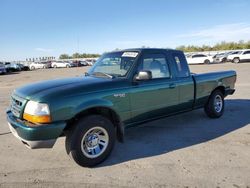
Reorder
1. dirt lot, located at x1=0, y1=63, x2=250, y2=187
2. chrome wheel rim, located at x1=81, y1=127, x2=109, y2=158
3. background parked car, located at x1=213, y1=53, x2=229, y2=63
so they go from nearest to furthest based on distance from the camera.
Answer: dirt lot, located at x1=0, y1=63, x2=250, y2=187 → chrome wheel rim, located at x1=81, y1=127, x2=109, y2=158 → background parked car, located at x1=213, y1=53, x2=229, y2=63

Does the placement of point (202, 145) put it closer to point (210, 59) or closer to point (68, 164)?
point (68, 164)

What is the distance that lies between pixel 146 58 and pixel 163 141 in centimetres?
172

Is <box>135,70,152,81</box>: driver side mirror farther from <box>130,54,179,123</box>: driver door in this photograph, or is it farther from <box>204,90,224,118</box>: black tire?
<box>204,90,224,118</box>: black tire

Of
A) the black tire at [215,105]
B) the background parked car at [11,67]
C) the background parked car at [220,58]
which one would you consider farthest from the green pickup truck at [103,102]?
the background parked car at [220,58]

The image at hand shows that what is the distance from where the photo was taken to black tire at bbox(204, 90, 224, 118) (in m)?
6.45

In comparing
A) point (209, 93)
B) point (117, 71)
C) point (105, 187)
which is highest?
point (117, 71)

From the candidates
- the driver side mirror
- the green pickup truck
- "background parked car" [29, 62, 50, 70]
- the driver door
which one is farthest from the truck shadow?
"background parked car" [29, 62, 50, 70]

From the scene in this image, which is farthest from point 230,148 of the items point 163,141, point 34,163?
point 34,163

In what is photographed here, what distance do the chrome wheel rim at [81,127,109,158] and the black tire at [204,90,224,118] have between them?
344 cm

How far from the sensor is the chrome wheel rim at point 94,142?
3936 millimetres

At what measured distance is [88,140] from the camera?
3.98 metres

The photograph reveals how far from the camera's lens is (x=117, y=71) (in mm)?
4730

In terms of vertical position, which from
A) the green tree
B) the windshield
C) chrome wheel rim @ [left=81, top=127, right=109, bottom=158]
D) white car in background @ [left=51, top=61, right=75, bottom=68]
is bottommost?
chrome wheel rim @ [left=81, top=127, right=109, bottom=158]

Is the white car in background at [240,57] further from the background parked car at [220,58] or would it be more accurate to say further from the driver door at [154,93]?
the driver door at [154,93]
